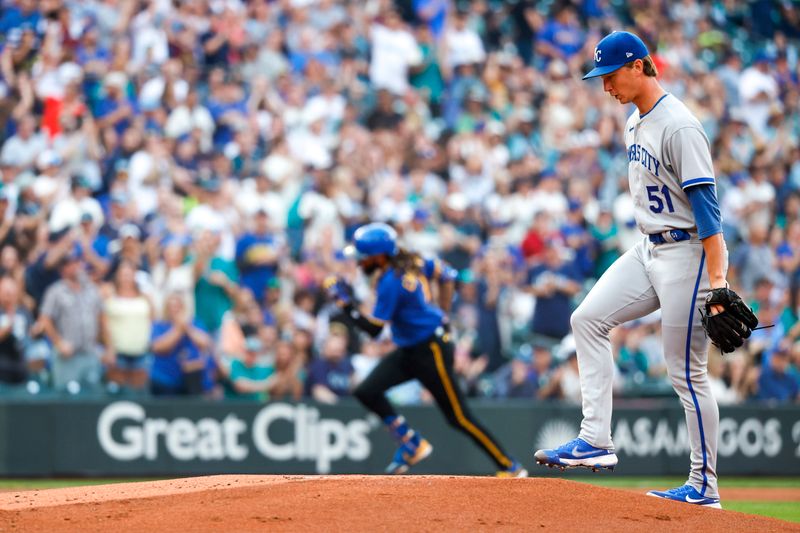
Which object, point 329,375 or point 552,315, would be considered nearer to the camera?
point 329,375

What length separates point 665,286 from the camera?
6.57 meters

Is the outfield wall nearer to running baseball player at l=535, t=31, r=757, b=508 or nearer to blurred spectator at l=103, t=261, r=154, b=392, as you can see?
blurred spectator at l=103, t=261, r=154, b=392

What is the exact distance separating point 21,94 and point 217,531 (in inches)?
381

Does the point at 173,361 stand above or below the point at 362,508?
above

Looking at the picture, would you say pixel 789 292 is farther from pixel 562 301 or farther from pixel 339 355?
pixel 339 355

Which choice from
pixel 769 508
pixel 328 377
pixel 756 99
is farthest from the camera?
pixel 756 99

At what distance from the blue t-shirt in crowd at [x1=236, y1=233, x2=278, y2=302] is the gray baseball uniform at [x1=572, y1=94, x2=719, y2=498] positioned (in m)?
6.99

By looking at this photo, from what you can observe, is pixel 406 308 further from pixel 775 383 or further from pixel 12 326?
pixel 775 383

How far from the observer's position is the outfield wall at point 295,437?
12.4 m

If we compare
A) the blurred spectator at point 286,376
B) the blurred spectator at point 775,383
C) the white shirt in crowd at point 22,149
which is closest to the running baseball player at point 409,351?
the blurred spectator at point 286,376

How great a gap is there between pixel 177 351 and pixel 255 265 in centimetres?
141

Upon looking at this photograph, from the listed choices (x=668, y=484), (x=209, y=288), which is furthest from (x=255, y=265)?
(x=668, y=484)

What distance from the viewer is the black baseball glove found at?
6203 mm

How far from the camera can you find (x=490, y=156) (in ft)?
53.2
